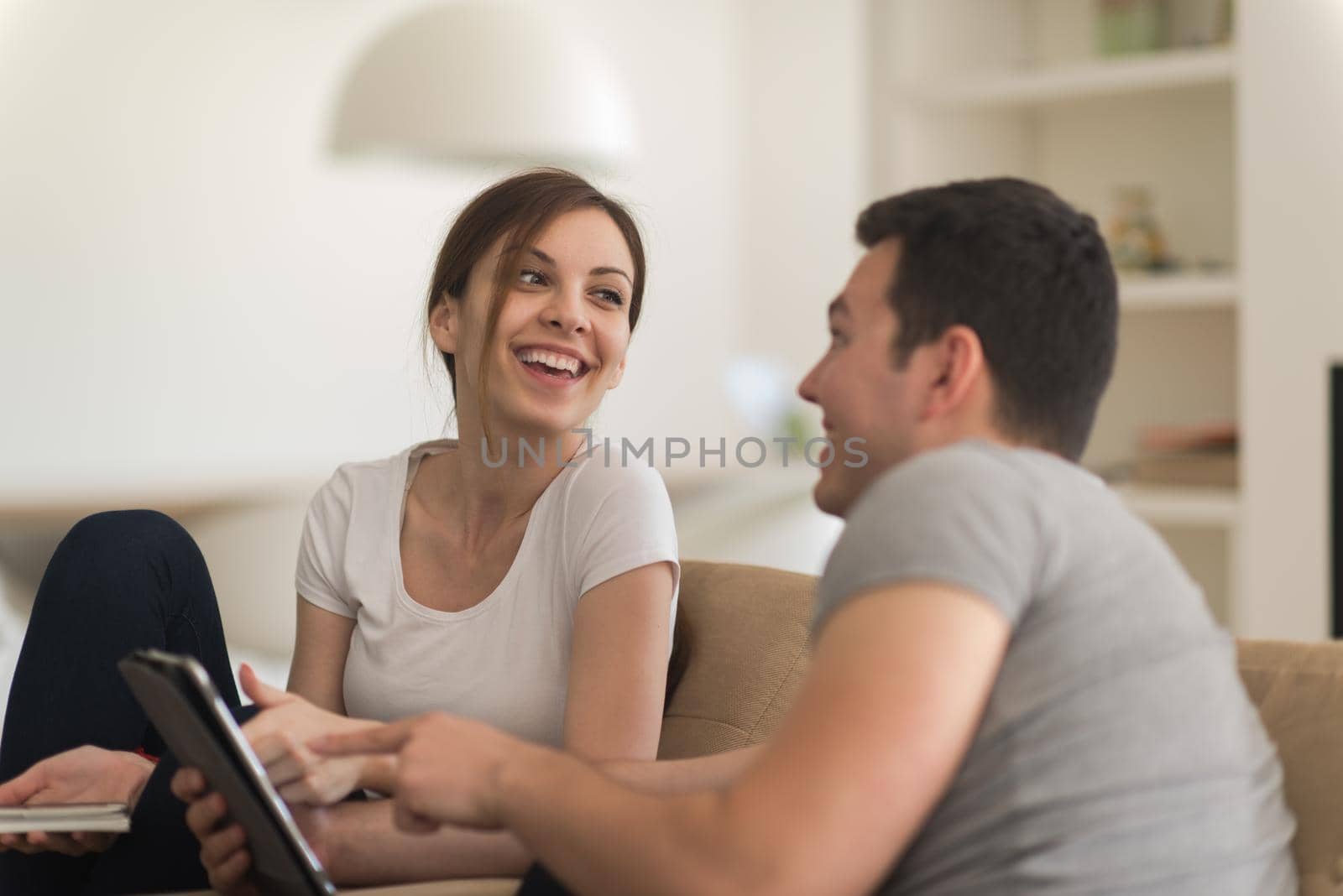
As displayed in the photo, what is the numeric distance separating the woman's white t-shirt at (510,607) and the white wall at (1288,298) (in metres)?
1.88

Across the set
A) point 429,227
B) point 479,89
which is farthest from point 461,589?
point 429,227

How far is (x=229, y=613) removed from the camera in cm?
340

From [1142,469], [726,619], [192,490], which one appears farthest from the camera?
[192,490]

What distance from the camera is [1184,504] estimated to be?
3195 millimetres

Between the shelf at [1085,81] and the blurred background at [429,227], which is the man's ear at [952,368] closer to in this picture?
the blurred background at [429,227]

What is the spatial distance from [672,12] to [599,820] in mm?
4820

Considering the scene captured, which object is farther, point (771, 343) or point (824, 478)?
point (771, 343)

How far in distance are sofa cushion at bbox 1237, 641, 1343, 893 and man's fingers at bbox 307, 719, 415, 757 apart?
695mm

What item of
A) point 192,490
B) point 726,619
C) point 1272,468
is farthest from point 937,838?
point 192,490

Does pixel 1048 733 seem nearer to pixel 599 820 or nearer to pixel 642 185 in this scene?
pixel 599 820

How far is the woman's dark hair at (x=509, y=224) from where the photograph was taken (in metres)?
1.63

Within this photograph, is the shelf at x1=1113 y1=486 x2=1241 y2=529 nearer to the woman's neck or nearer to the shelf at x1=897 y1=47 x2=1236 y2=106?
the shelf at x1=897 y1=47 x2=1236 y2=106

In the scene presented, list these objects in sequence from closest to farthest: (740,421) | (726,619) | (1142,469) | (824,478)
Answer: (824,478)
(726,619)
(1142,469)
(740,421)

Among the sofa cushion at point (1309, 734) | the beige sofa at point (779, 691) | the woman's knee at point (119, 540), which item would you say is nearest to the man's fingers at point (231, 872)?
the beige sofa at point (779, 691)
